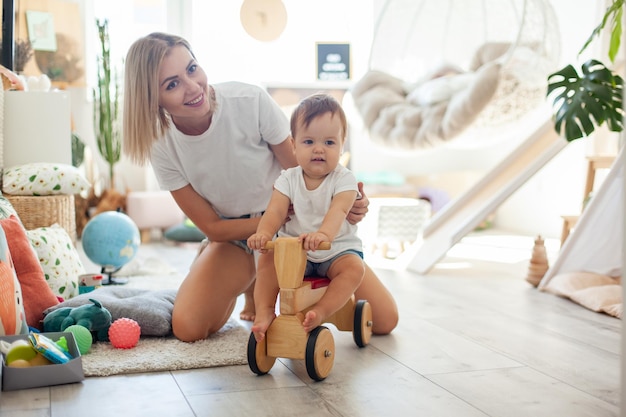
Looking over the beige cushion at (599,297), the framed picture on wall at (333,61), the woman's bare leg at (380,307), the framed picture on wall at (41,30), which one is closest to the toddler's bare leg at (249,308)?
the woman's bare leg at (380,307)

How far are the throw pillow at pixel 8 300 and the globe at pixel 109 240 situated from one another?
129 cm

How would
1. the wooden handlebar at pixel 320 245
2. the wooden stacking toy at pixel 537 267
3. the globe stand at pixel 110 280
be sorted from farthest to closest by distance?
the globe stand at pixel 110 280 → the wooden stacking toy at pixel 537 267 → the wooden handlebar at pixel 320 245

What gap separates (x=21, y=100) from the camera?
3137 mm

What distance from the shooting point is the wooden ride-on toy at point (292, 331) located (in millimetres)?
1653

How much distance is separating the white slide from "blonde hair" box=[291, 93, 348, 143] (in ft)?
5.19

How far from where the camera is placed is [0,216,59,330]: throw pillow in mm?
2045

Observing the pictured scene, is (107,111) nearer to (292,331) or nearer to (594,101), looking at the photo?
(594,101)

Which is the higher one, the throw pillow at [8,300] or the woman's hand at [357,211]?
the woman's hand at [357,211]

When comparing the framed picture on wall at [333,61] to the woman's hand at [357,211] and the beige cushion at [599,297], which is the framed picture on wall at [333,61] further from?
the woman's hand at [357,211]

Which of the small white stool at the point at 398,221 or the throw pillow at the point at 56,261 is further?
the small white stool at the point at 398,221

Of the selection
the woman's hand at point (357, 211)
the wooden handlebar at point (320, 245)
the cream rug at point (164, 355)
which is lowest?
the cream rug at point (164, 355)

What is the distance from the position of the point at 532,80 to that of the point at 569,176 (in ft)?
5.29

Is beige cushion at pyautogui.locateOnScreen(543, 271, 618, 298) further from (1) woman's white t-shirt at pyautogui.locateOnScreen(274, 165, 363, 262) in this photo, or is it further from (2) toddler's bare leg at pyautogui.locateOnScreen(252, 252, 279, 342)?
(2) toddler's bare leg at pyautogui.locateOnScreen(252, 252, 279, 342)

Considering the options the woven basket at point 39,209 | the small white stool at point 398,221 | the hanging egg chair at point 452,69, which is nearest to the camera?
the woven basket at point 39,209
